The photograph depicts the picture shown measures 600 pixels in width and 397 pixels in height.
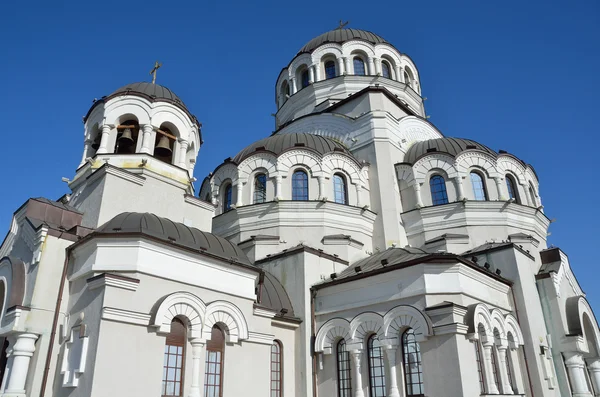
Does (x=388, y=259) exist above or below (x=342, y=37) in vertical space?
below

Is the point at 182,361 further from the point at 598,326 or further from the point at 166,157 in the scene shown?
the point at 598,326

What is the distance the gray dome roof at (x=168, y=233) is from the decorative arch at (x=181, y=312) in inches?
44.0

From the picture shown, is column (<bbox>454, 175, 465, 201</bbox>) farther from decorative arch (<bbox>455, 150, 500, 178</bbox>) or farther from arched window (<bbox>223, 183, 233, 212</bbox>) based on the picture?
arched window (<bbox>223, 183, 233, 212</bbox>)

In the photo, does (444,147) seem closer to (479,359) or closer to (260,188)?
(260,188)

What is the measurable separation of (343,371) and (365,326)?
1.39 m

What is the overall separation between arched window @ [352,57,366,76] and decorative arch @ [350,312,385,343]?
1426 cm

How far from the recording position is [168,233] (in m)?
10.6

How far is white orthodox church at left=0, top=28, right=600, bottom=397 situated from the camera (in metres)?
9.50


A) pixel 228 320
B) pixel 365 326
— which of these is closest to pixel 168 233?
pixel 228 320

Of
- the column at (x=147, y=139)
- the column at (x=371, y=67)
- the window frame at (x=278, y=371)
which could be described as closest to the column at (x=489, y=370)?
the window frame at (x=278, y=371)

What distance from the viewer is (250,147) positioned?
18.5 meters

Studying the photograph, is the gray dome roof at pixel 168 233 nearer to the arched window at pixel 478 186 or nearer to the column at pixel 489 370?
the column at pixel 489 370

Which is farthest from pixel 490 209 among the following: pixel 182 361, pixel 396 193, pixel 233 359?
pixel 182 361

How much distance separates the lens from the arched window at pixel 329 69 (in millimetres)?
23536
